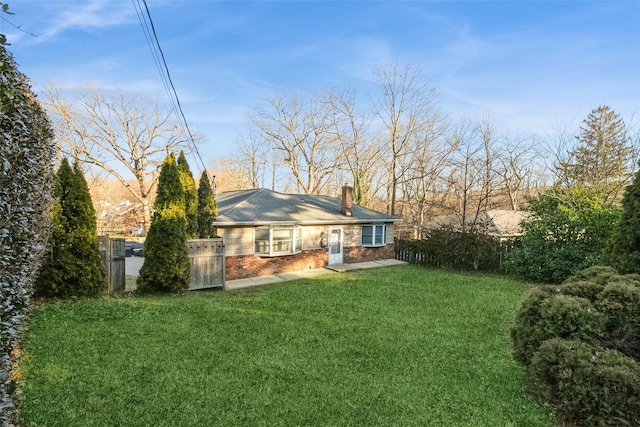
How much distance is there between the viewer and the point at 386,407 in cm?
335

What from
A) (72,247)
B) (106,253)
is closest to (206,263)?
(106,253)

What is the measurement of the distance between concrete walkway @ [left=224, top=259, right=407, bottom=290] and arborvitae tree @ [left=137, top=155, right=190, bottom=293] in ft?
5.90

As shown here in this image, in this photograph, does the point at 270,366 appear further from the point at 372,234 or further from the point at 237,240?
the point at 372,234

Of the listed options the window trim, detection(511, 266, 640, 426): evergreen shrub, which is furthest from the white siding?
detection(511, 266, 640, 426): evergreen shrub

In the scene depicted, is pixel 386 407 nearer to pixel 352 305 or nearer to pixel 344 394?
pixel 344 394

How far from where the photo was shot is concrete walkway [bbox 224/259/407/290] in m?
10.7

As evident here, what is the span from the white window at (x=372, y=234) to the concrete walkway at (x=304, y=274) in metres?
0.91

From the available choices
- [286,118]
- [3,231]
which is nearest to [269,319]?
[3,231]

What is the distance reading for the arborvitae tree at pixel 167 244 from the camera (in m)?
8.53

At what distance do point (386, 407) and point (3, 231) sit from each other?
11.3ft

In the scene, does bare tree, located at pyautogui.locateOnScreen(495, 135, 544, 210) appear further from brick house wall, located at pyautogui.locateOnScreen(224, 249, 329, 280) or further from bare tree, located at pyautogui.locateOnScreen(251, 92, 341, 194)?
brick house wall, located at pyautogui.locateOnScreen(224, 249, 329, 280)

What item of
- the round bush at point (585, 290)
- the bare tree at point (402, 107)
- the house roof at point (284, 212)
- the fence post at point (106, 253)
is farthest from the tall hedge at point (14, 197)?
the bare tree at point (402, 107)

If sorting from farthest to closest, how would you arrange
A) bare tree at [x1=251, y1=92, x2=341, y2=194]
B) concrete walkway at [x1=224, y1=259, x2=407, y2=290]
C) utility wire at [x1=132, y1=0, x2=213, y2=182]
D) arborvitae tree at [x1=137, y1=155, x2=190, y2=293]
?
bare tree at [x1=251, y1=92, x2=341, y2=194] < concrete walkway at [x1=224, y1=259, x2=407, y2=290] < arborvitae tree at [x1=137, y1=155, x2=190, y2=293] < utility wire at [x1=132, y1=0, x2=213, y2=182]

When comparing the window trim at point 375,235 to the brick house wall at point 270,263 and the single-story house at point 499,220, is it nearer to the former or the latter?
the brick house wall at point 270,263
